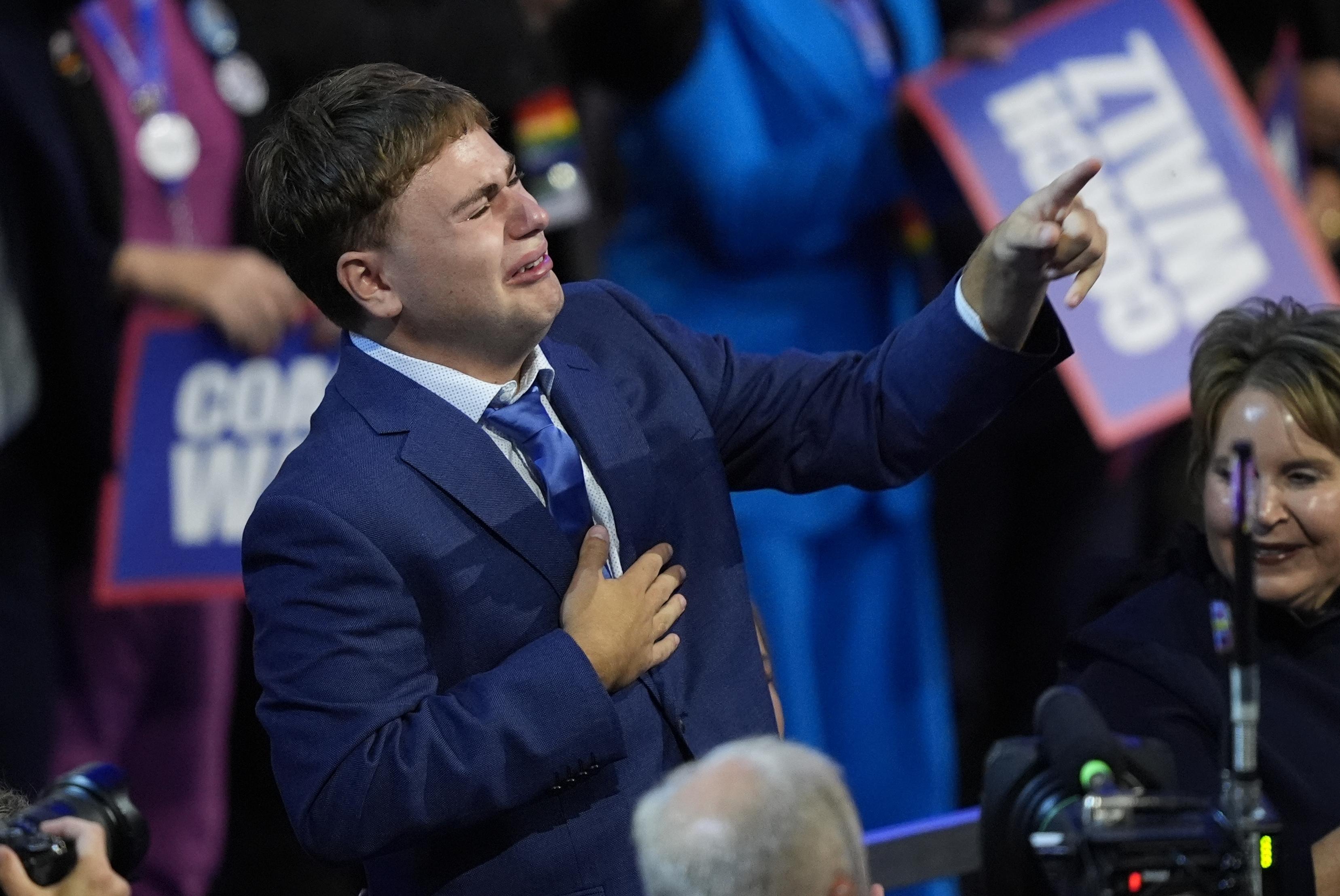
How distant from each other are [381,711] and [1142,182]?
76.0 inches

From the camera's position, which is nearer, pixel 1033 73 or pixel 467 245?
pixel 467 245

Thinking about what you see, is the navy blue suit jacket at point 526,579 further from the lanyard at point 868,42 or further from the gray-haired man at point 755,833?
the lanyard at point 868,42

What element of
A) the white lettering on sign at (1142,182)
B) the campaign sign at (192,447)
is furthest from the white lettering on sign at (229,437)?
the white lettering on sign at (1142,182)

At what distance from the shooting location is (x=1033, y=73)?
324 cm

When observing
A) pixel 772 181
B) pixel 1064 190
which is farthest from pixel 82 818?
pixel 772 181

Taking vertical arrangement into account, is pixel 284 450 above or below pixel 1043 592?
above

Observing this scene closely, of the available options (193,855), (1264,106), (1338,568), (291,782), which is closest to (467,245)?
(291,782)

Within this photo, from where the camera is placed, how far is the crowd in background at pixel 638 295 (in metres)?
3.02

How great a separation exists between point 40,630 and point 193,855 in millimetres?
483

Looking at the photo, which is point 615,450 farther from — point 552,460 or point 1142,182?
point 1142,182

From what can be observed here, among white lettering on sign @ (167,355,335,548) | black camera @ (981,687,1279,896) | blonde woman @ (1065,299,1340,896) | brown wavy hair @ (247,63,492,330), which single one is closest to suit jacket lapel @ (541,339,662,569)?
brown wavy hair @ (247,63,492,330)

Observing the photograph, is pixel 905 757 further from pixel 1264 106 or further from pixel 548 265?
pixel 548 265

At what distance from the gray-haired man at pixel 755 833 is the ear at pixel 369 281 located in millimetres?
685

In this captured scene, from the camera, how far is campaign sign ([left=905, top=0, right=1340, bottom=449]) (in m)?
3.11
